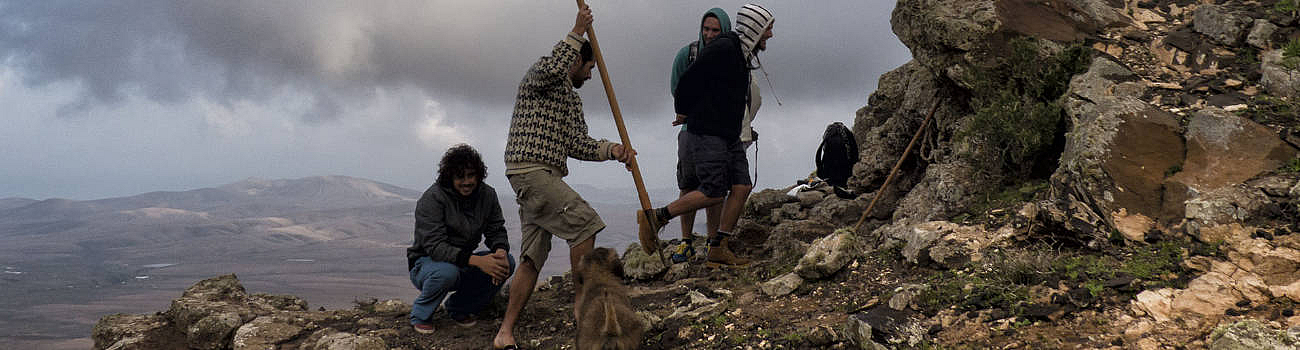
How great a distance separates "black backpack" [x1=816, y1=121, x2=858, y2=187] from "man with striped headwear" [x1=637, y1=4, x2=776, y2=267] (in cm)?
477

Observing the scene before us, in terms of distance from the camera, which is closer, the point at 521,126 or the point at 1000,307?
the point at 1000,307

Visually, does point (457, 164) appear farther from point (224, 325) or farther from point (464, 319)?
point (224, 325)

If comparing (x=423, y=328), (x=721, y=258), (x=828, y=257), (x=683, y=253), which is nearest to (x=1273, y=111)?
(x=828, y=257)

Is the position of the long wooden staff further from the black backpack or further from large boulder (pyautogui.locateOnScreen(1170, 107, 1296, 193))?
the black backpack

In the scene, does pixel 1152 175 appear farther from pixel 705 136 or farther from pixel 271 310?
pixel 271 310

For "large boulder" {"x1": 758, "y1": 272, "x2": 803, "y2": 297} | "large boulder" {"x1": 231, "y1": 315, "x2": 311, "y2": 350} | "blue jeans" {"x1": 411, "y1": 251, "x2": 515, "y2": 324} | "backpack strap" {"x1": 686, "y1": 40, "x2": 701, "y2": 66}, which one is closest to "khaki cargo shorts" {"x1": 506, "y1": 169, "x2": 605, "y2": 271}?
"blue jeans" {"x1": 411, "y1": 251, "x2": 515, "y2": 324}

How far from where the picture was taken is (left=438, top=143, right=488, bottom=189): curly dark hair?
563cm

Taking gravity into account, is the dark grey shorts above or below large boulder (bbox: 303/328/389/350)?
above

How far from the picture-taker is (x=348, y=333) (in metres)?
6.05

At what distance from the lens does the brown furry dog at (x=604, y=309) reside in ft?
13.7

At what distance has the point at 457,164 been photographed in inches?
222

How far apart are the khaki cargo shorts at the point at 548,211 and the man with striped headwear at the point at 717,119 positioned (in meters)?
1.10

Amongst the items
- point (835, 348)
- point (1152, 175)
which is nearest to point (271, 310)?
point (835, 348)

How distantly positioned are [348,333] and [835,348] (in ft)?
15.2
